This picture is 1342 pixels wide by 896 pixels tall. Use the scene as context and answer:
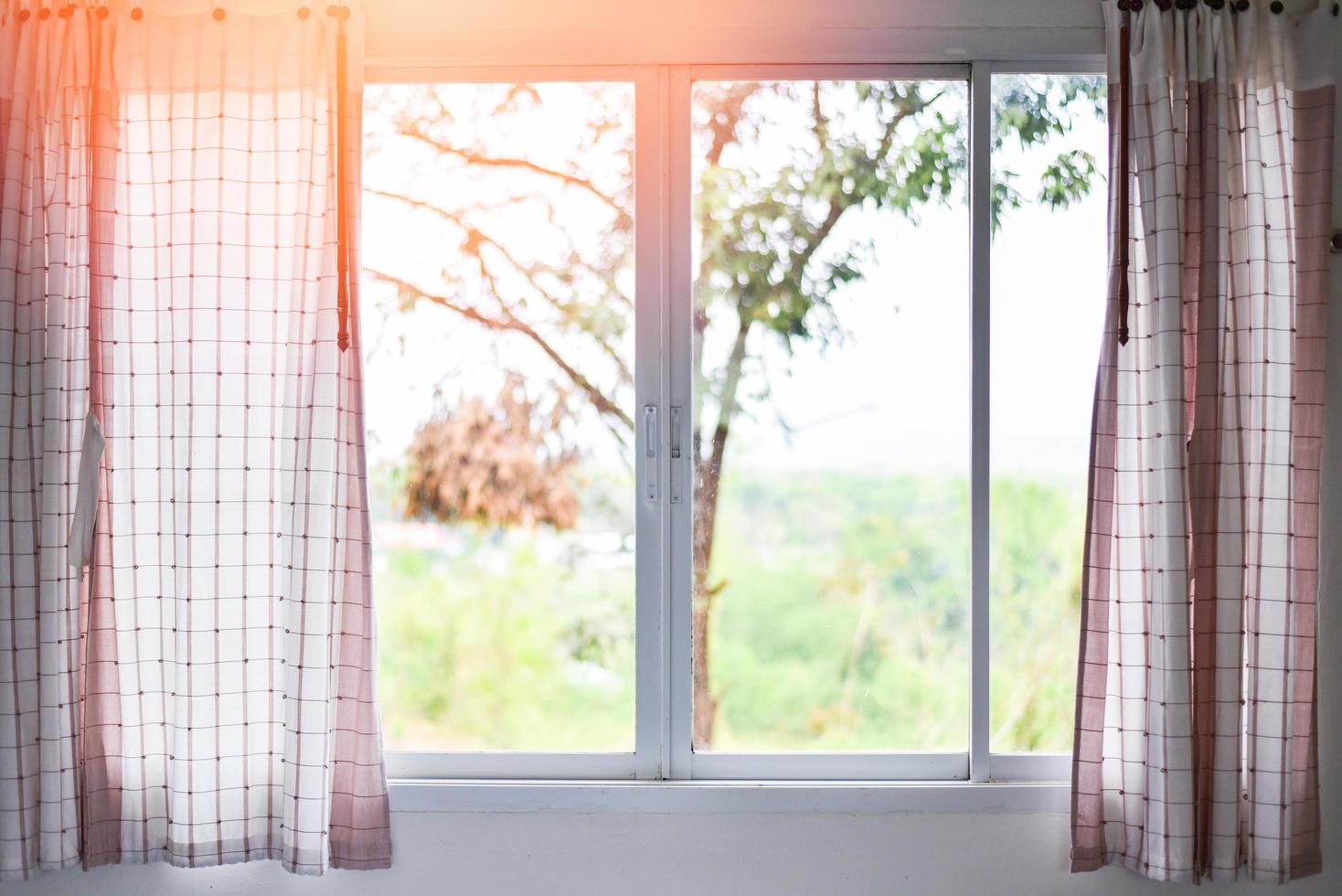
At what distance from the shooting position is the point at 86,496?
1783 millimetres

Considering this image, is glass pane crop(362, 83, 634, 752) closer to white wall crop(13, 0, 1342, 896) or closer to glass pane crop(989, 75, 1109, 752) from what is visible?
white wall crop(13, 0, 1342, 896)

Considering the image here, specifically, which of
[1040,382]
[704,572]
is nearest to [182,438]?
[704,572]

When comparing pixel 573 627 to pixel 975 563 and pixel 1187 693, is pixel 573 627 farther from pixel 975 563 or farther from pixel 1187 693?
pixel 1187 693

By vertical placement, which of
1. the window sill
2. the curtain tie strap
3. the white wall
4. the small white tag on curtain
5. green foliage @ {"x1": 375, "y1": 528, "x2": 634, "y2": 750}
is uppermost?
the curtain tie strap

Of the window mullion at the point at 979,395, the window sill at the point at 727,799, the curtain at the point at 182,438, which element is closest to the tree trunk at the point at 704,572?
the window sill at the point at 727,799

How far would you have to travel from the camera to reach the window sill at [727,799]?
6.21ft

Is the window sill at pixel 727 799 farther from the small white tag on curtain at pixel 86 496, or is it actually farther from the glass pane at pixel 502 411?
the small white tag on curtain at pixel 86 496

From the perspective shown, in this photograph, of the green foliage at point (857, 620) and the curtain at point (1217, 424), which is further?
the green foliage at point (857, 620)

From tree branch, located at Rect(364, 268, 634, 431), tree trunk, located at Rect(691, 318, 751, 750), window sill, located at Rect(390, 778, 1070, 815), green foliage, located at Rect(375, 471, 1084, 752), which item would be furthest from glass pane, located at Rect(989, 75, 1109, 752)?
tree branch, located at Rect(364, 268, 634, 431)

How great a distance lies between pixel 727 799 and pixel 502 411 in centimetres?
94

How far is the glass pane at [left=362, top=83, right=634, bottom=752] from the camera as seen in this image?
1.96m

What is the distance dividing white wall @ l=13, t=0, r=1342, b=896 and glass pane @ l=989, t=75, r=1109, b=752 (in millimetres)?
189

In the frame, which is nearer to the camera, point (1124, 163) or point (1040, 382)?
point (1124, 163)

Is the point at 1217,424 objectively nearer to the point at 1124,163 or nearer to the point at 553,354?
the point at 1124,163
